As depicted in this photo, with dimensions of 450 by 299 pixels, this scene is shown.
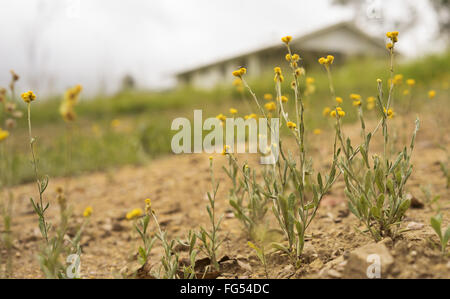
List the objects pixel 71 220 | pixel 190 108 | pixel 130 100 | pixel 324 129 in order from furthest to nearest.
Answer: pixel 130 100 < pixel 190 108 < pixel 324 129 < pixel 71 220

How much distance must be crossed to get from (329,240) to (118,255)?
0.99 meters

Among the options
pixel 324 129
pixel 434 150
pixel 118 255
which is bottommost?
pixel 118 255

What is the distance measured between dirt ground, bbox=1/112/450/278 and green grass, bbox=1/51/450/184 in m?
0.49

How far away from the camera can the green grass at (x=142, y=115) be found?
3.89m

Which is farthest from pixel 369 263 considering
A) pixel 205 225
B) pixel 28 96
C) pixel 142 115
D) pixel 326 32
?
pixel 326 32

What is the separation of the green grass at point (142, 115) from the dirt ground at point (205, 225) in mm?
487

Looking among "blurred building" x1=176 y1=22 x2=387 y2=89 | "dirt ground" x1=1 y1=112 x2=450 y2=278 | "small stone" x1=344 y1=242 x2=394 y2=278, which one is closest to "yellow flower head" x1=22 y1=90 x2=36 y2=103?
"dirt ground" x1=1 y1=112 x2=450 y2=278

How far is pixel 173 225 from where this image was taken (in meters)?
1.83

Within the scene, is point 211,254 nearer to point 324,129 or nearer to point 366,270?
point 366,270

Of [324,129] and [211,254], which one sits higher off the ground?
[324,129]

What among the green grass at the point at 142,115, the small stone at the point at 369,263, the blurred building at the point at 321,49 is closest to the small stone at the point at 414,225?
the small stone at the point at 369,263

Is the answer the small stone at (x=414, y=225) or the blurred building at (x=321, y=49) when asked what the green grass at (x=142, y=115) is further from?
the blurred building at (x=321, y=49)

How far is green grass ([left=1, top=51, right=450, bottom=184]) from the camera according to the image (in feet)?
12.8
